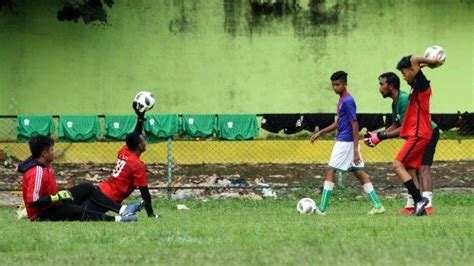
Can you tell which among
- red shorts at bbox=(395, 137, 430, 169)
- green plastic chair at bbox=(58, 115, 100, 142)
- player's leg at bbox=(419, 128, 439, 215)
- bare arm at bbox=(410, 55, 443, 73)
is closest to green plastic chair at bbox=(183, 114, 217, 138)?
green plastic chair at bbox=(58, 115, 100, 142)

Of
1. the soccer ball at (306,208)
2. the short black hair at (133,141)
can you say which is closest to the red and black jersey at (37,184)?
the short black hair at (133,141)

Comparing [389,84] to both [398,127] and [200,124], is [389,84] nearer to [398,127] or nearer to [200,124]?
[398,127]

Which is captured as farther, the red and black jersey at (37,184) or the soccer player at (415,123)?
the soccer player at (415,123)

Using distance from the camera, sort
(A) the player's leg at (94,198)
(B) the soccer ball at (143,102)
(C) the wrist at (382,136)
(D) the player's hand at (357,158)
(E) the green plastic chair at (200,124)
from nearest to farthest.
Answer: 1. (A) the player's leg at (94,198)
2. (C) the wrist at (382,136)
3. (D) the player's hand at (357,158)
4. (B) the soccer ball at (143,102)
5. (E) the green plastic chair at (200,124)

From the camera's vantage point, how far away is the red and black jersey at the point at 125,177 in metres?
13.6

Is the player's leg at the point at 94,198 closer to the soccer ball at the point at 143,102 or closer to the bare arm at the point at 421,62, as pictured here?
the soccer ball at the point at 143,102

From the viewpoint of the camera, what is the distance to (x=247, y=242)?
31.8 feet

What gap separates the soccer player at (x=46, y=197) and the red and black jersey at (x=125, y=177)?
30.2 inches

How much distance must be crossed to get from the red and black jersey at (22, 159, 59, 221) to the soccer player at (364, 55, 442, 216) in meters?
4.22

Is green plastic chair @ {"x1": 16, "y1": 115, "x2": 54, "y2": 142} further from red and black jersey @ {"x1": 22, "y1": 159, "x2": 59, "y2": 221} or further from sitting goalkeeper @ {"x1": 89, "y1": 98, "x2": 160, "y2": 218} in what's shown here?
red and black jersey @ {"x1": 22, "y1": 159, "x2": 59, "y2": 221}

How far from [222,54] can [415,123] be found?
15.4 m

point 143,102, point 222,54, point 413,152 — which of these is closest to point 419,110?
point 413,152

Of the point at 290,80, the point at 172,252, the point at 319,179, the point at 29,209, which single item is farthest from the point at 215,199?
the point at 172,252

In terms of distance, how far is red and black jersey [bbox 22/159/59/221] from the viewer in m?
12.6
